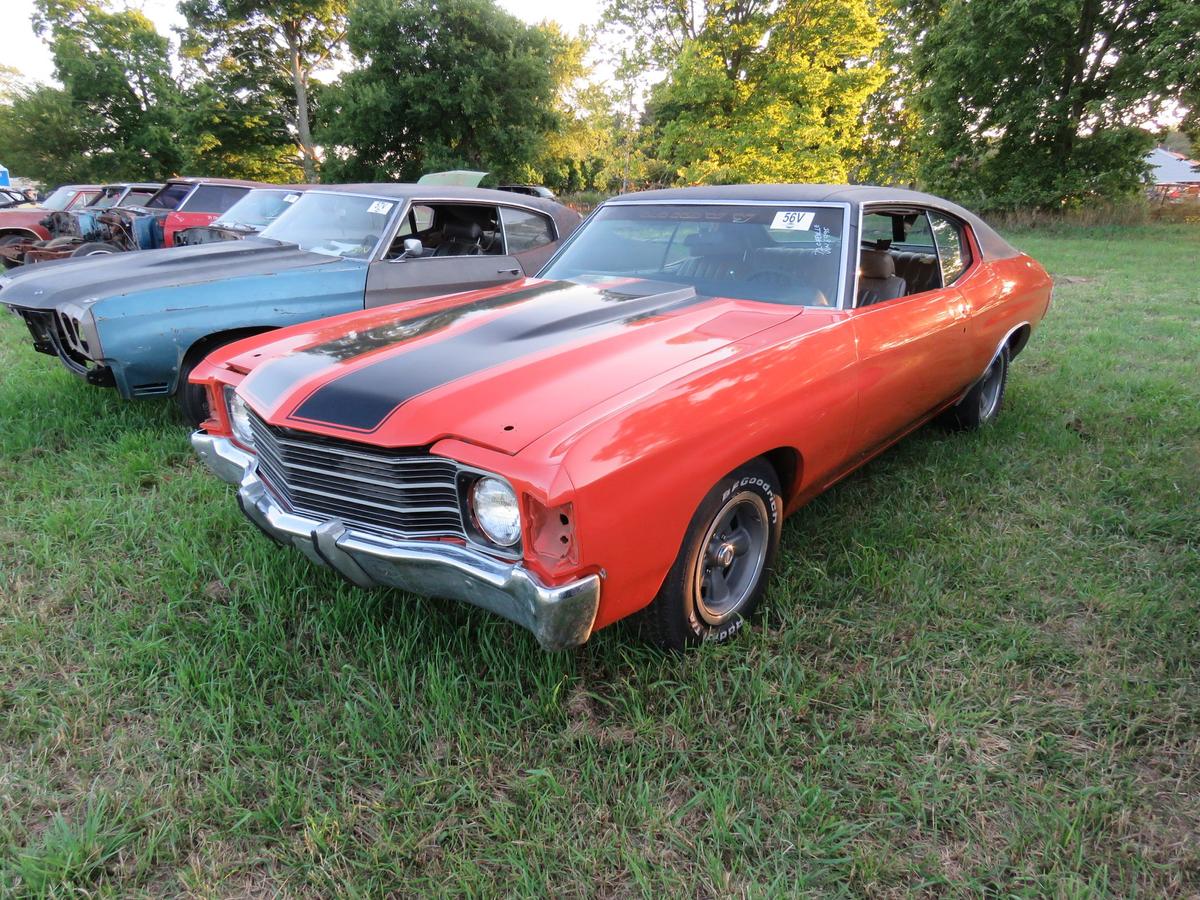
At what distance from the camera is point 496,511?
6.31 feet

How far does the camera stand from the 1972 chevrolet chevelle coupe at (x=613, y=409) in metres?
1.88

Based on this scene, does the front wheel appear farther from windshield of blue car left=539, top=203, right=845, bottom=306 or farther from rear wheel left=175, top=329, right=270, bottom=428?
rear wheel left=175, top=329, right=270, bottom=428

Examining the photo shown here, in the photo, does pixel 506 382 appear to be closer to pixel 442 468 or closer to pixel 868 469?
pixel 442 468

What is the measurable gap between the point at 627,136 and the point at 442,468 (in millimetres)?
30979

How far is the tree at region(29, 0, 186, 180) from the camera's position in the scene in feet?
84.9

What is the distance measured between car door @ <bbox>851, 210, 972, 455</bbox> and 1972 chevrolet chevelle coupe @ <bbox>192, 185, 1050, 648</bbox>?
0.01m

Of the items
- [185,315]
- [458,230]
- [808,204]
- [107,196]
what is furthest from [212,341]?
[107,196]

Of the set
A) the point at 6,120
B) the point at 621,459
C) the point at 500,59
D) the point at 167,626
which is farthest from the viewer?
the point at 6,120

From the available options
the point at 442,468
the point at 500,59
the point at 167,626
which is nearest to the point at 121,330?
the point at 167,626

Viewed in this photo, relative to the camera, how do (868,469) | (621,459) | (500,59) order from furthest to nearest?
(500,59), (868,469), (621,459)

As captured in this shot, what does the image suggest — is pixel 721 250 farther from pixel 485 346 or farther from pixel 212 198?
pixel 212 198

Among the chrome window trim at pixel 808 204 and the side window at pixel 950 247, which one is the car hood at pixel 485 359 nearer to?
the chrome window trim at pixel 808 204

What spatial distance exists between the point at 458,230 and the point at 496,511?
408 centimetres

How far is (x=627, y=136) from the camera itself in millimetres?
30094
